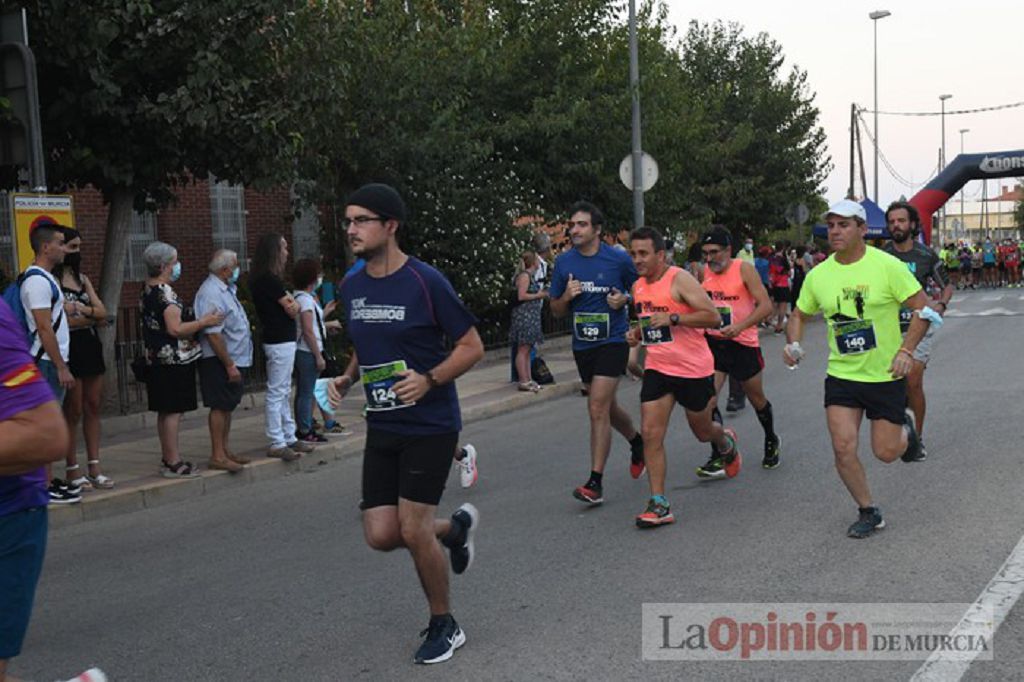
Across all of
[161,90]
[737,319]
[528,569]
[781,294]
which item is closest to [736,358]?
[737,319]

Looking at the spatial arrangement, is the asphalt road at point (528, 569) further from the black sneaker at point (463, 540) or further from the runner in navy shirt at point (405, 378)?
the runner in navy shirt at point (405, 378)

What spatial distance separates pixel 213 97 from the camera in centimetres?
1020

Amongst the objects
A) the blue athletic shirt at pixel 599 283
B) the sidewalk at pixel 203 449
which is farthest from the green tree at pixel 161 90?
the blue athletic shirt at pixel 599 283

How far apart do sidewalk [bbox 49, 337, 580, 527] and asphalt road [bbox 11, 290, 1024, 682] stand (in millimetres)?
189

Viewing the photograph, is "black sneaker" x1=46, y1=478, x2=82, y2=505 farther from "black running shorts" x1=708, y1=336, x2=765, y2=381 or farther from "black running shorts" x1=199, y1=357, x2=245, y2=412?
"black running shorts" x1=708, y1=336, x2=765, y2=381

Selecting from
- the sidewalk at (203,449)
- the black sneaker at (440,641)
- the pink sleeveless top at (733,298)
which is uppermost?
the pink sleeveless top at (733,298)

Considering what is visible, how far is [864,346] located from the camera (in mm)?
6328

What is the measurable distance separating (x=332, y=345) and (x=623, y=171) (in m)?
5.87

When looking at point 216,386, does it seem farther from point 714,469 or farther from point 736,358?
point 736,358

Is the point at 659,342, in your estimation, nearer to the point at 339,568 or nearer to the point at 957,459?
the point at 339,568

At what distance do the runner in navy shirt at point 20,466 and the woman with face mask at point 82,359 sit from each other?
5.03 meters

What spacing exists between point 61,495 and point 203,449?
222 centimetres

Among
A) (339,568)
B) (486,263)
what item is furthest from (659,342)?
(486,263)

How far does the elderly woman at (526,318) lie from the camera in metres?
13.4
